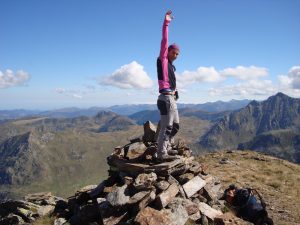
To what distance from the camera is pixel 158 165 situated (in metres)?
18.6

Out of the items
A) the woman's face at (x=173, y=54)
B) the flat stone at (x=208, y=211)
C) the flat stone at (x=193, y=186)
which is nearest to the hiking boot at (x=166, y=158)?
the flat stone at (x=193, y=186)

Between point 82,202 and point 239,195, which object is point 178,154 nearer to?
point 239,195

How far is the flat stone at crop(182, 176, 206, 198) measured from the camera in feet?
60.4

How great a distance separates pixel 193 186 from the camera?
19.0 metres

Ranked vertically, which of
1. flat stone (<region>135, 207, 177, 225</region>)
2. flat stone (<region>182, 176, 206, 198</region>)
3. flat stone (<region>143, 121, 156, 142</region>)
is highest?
flat stone (<region>143, 121, 156, 142</region>)

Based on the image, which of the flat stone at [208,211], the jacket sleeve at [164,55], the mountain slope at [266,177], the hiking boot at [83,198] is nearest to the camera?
the flat stone at [208,211]

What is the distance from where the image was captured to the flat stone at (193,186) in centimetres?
1842

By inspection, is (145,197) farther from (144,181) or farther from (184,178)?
(184,178)

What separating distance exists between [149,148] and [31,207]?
33.7ft

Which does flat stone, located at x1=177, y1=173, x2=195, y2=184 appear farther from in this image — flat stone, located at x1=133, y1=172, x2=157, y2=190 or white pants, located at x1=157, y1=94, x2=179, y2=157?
flat stone, located at x1=133, y1=172, x2=157, y2=190

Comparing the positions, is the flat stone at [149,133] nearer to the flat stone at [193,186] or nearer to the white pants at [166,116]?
the white pants at [166,116]

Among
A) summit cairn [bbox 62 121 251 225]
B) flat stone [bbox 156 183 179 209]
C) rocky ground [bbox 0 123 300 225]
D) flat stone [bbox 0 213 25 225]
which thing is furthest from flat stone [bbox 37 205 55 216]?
flat stone [bbox 156 183 179 209]

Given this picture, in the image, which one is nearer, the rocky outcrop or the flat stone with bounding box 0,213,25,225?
the rocky outcrop

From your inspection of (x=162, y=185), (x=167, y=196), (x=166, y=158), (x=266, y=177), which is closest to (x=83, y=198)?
(x=166, y=158)
